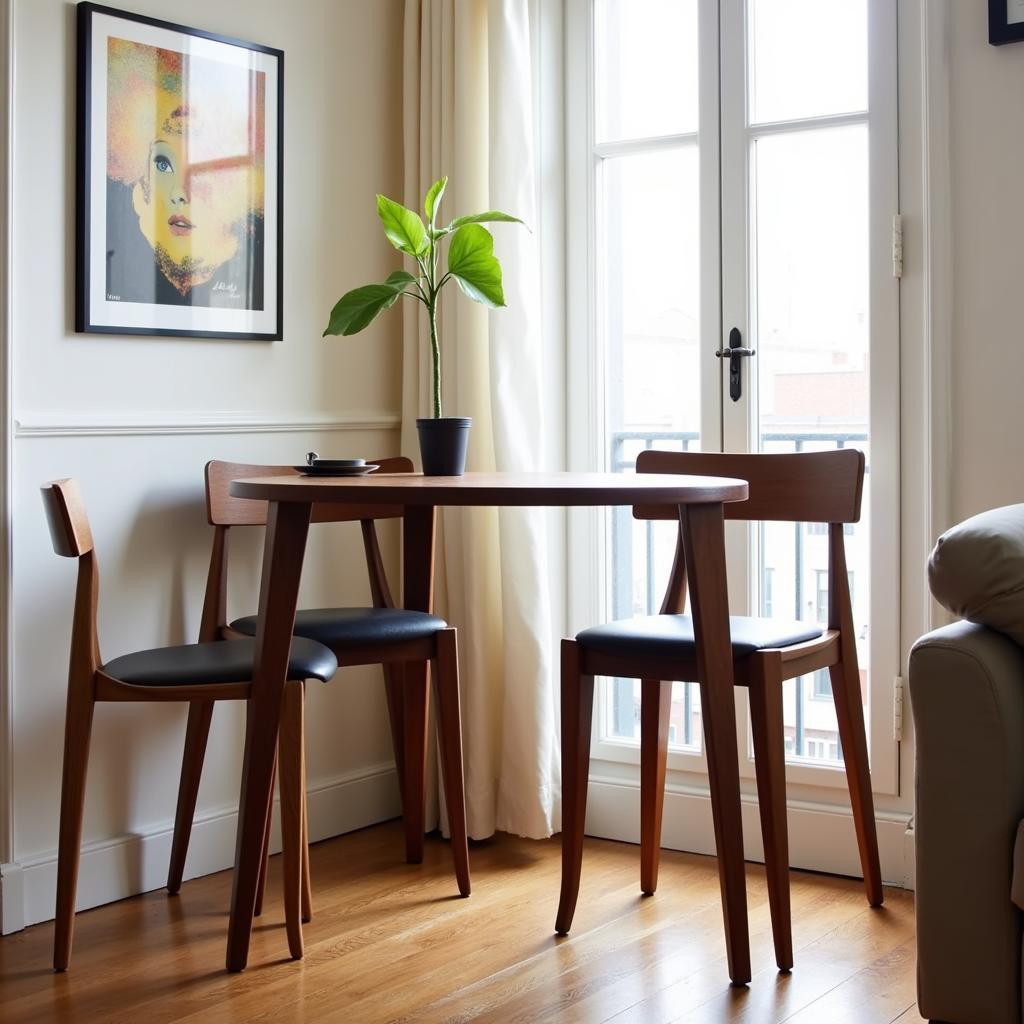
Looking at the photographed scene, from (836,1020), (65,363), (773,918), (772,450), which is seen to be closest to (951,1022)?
(836,1020)

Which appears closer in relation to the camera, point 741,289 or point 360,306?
point 360,306

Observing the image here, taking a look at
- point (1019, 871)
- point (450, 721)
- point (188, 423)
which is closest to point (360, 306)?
point (188, 423)

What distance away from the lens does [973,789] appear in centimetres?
185

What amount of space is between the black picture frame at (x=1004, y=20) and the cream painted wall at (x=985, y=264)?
3cm

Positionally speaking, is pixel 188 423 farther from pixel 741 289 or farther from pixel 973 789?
pixel 973 789

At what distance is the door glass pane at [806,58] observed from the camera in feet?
9.62

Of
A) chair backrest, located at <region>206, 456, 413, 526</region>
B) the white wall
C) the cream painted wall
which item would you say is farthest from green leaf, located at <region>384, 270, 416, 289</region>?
the cream painted wall

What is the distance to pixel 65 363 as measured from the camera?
2.71 m

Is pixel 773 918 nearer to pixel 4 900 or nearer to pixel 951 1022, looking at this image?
pixel 951 1022

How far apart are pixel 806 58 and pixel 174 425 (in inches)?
62.7

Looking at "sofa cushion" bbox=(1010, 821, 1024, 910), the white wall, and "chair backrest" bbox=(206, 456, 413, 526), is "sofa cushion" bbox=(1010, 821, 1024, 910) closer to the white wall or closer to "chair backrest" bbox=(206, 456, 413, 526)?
"chair backrest" bbox=(206, 456, 413, 526)

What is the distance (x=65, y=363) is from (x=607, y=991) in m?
1.58

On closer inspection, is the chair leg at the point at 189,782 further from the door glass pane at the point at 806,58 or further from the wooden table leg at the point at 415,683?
the door glass pane at the point at 806,58

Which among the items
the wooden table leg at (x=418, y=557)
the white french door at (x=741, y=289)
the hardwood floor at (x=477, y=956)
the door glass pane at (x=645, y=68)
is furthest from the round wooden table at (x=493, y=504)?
the door glass pane at (x=645, y=68)
